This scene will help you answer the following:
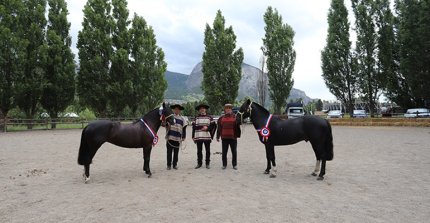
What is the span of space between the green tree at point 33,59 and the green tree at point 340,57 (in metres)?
28.0

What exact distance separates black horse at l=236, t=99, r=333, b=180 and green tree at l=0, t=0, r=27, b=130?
68.7 feet

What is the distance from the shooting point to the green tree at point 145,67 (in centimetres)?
2762

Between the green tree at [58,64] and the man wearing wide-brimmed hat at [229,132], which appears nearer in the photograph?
the man wearing wide-brimmed hat at [229,132]

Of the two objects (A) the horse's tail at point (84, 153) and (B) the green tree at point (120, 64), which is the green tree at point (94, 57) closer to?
(B) the green tree at point (120, 64)

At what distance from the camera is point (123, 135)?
20.8ft

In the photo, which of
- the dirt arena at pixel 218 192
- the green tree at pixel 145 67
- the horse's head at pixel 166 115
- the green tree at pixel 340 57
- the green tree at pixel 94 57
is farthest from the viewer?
the green tree at pixel 340 57

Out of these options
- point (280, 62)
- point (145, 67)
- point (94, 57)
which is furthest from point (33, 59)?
point (280, 62)

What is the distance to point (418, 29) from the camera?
22547 millimetres

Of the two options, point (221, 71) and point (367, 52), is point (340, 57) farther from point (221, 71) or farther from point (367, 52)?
point (221, 71)

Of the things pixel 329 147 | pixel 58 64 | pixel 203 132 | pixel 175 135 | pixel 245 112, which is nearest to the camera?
pixel 329 147

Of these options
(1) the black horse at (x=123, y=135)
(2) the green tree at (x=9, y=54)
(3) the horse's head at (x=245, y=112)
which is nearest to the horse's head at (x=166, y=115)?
(1) the black horse at (x=123, y=135)

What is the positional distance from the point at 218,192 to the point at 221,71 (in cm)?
2818

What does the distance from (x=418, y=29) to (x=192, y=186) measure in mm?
25754

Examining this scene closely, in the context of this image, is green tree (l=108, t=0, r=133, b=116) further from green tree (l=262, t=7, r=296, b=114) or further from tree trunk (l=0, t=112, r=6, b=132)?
green tree (l=262, t=7, r=296, b=114)
